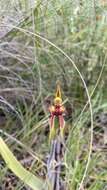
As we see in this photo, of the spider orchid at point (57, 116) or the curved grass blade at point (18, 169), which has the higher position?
the spider orchid at point (57, 116)

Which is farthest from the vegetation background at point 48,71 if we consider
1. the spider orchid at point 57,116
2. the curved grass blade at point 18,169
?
the spider orchid at point 57,116

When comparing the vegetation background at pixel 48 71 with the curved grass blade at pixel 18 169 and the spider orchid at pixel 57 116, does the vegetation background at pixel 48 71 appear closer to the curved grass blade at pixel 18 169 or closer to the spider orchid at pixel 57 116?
the curved grass blade at pixel 18 169

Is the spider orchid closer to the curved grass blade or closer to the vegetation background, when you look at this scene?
the curved grass blade

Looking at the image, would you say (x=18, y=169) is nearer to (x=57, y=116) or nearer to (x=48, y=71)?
(x=57, y=116)

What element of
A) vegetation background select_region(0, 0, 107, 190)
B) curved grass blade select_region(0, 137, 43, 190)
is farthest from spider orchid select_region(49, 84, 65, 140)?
vegetation background select_region(0, 0, 107, 190)

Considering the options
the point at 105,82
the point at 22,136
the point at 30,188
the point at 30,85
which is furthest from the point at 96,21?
the point at 30,188

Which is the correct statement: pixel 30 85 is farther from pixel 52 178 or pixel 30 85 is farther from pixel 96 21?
pixel 52 178

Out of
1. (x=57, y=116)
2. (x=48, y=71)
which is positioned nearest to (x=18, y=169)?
(x=57, y=116)
